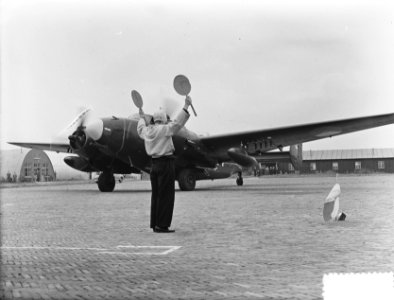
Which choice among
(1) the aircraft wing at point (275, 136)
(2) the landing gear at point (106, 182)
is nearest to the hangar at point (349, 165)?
(1) the aircraft wing at point (275, 136)

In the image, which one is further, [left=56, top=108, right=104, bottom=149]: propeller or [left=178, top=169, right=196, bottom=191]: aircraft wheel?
[left=178, top=169, right=196, bottom=191]: aircraft wheel

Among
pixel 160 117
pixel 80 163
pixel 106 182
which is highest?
pixel 160 117

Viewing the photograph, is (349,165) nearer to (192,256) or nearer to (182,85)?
(182,85)

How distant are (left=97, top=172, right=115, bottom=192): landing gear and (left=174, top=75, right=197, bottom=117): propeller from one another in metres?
14.8

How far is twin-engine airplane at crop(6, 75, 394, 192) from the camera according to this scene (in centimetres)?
1993

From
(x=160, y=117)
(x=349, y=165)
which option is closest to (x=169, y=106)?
(x=160, y=117)

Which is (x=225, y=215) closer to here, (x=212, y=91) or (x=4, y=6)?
(x=212, y=91)

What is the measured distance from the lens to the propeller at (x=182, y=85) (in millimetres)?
6943

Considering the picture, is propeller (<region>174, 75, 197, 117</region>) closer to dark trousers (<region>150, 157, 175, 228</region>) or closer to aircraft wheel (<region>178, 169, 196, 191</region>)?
dark trousers (<region>150, 157, 175, 228</region>)

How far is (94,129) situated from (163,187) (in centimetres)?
1326

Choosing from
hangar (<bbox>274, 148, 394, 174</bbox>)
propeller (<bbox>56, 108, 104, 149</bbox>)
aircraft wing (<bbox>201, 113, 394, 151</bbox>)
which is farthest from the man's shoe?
hangar (<bbox>274, 148, 394, 174</bbox>)

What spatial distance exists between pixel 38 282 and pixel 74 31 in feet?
11.4

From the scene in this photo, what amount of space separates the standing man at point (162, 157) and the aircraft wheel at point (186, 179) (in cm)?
1460

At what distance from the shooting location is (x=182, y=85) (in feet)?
22.9
